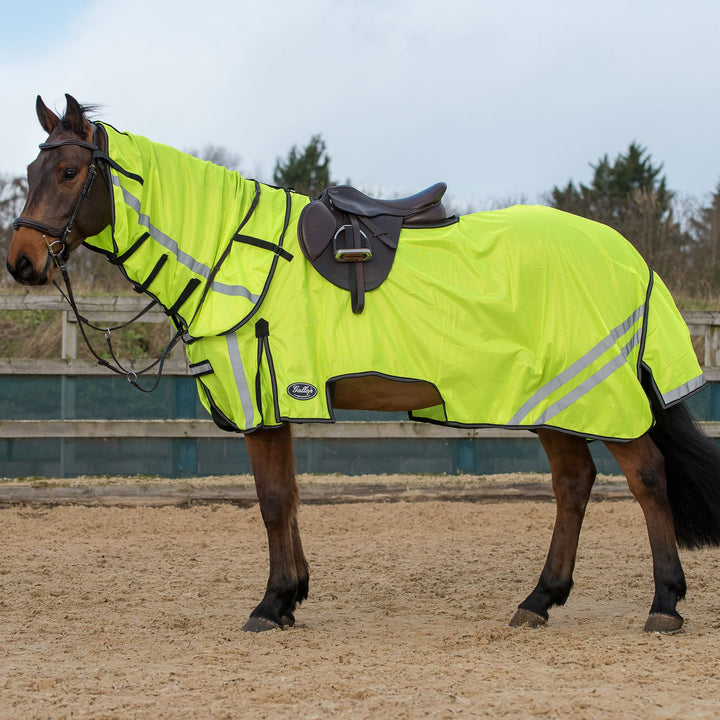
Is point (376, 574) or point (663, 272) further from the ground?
point (663, 272)

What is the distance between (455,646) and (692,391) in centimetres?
146

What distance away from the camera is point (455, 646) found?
3.26m

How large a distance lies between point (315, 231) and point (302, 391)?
2.31 feet

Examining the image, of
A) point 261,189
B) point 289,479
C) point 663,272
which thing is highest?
point 663,272

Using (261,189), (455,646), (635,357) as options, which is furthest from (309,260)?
(455,646)

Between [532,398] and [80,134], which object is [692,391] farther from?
[80,134]

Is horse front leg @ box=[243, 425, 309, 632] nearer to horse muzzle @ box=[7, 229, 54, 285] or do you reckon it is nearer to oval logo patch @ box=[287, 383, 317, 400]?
oval logo patch @ box=[287, 383, 317, 400]

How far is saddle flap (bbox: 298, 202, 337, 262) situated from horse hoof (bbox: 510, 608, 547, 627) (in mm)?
1834

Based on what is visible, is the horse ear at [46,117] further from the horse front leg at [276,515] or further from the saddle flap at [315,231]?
the horse front leg at [276,515]

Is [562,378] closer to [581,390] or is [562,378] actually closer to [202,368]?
[581,390]

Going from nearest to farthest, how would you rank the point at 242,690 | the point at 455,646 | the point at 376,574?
1. the point at 242,690
2. the point at 455,646
3. the point at 376,574

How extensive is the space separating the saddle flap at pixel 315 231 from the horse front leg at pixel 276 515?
783mm

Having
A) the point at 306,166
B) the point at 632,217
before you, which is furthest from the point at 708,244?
the point at 306,166

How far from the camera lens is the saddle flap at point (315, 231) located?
11.6ft
